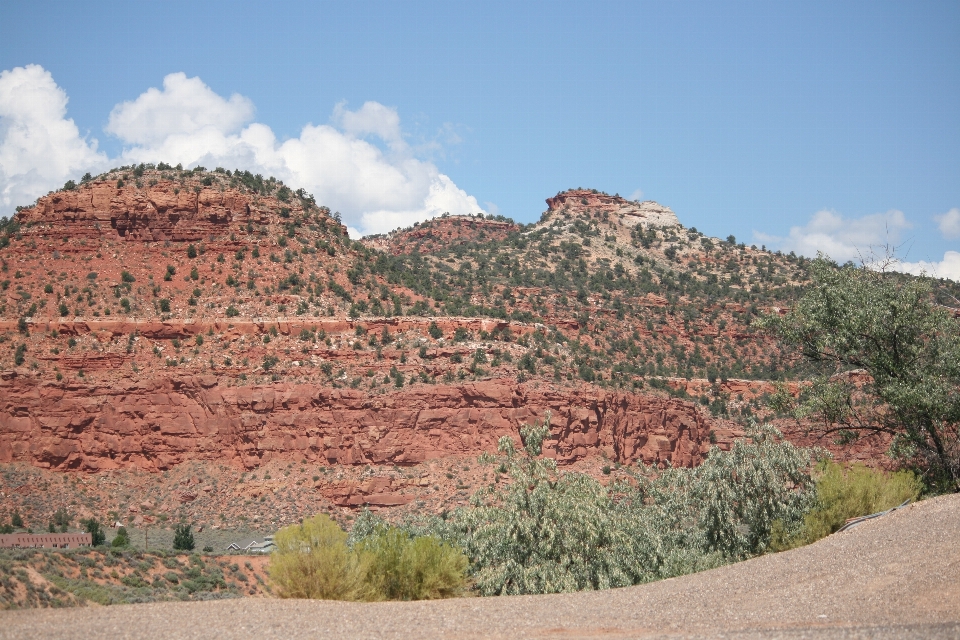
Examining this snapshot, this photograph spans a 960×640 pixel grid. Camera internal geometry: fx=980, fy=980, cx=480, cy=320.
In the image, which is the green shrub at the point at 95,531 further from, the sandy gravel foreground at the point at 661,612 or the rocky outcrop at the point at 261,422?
the sandy gravel foreground at the point at 661,612

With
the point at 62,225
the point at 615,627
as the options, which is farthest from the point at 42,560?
the point at 62,225

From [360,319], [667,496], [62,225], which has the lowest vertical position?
[667,496]

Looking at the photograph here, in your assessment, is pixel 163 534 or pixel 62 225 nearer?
pixel 163 534

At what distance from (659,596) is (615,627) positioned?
2.40 meters

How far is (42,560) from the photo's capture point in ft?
93.2

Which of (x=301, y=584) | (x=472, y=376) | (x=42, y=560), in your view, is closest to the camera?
(x=301, y=584)

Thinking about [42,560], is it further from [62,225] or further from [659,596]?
[62,225]

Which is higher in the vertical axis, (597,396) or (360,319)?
(360,319)

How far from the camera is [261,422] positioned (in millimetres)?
43250

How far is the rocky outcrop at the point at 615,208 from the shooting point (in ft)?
294

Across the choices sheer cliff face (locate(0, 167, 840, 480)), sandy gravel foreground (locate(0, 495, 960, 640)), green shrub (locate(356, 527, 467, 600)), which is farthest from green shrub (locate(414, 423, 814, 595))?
sheer cliff face (locate(0, 167, 840, 480))

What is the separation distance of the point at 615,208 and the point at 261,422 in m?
55.7

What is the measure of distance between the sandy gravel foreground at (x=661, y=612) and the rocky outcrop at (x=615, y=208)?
238ft

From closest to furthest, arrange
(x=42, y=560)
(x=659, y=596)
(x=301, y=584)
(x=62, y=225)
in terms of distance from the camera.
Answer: (x=659, y=596)
(x=301, y=584)
(x=42, y=560)
(x=62, y=225)
